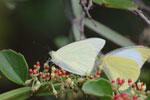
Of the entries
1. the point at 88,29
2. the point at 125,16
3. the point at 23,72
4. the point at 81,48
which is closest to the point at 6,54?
the point at 23,72

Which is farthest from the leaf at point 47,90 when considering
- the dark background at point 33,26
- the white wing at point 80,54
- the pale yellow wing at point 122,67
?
the dark background at point 33,26

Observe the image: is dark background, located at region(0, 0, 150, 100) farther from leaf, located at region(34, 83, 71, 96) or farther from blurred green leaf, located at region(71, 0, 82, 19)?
leaf, located at region(34, 83, 71, 96)

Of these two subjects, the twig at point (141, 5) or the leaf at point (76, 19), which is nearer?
the twig at point (141, 5)

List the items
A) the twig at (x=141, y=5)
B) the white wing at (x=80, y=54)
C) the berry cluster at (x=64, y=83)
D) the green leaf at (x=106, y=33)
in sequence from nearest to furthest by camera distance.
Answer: the berry cluster at (x=64, y=83) → the white wing at (x=80, y=54) → the twig at (x=141, y=5) → the green leaf at (x=106, y=33)

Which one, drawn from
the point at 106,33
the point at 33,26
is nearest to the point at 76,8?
the point at 106,33

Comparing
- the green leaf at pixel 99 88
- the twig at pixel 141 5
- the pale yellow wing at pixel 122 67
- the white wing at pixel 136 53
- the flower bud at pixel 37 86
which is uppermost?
the twig at pixel 141 5

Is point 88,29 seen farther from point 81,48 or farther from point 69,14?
point 81,48

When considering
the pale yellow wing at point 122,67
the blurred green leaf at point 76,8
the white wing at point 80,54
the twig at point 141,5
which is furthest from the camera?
the blurred green leaf at point 76,8

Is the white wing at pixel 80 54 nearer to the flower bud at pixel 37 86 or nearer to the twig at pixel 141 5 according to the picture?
the flower bud at pixel 37 86

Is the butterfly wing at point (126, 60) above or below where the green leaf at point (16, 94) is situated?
below
